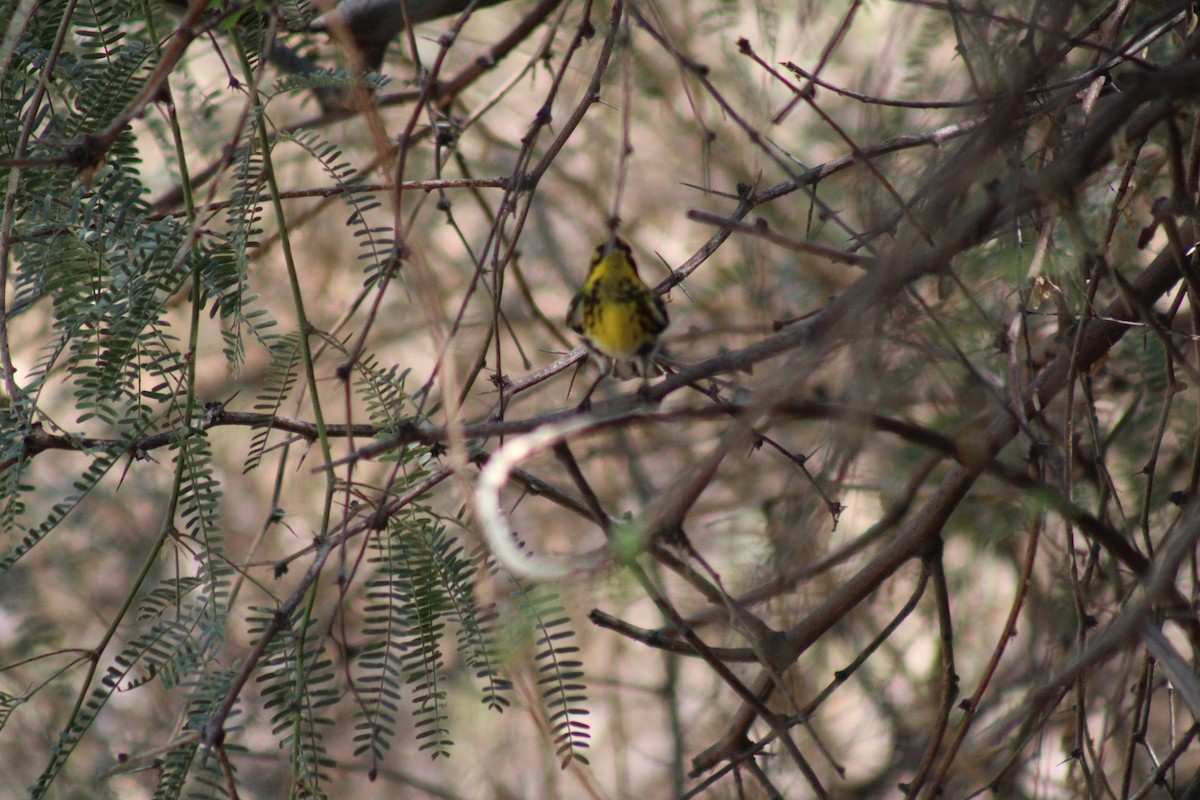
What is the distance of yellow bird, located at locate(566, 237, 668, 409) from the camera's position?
2047 millimetres

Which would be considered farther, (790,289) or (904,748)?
(790,289)

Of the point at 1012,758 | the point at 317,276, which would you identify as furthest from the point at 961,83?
the point at 317,276

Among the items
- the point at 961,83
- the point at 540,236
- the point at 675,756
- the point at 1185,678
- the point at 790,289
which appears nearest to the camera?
the point at 1185,678

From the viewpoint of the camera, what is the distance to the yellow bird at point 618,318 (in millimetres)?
2047

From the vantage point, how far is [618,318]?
204 centimetres

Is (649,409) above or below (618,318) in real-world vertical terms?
below

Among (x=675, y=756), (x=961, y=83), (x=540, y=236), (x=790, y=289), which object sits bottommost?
(x=675, y=756)

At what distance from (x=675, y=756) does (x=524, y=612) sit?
83.4 inches

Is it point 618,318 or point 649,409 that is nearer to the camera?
point 649,409

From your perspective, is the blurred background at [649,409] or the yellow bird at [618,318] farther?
the yellow bird at [618,318]

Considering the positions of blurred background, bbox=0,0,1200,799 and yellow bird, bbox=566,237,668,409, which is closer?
blurred background, bbox=0,0,1200,799

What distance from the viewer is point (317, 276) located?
4.72 meters

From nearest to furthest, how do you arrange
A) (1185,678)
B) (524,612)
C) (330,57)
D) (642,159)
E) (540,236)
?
(1185,678), (524,612), (330,57), (540,236), (642,159)

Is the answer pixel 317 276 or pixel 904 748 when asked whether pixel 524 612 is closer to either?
pixel 904 748
